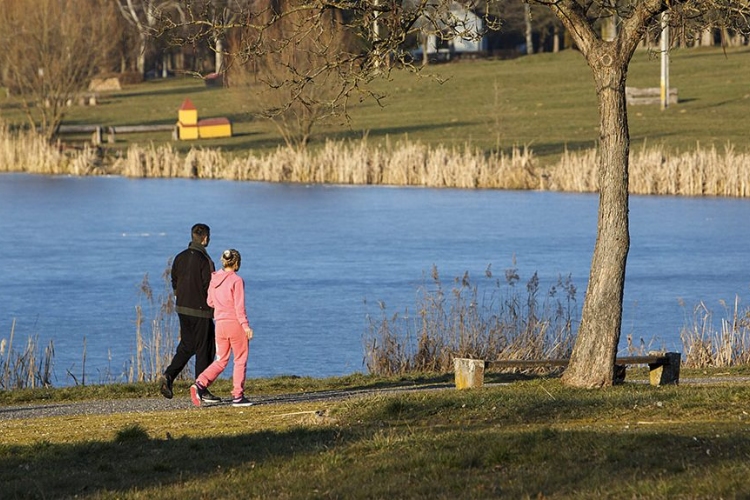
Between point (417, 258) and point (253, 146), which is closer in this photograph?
point (417, 258)

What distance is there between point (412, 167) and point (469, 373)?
29470 mm

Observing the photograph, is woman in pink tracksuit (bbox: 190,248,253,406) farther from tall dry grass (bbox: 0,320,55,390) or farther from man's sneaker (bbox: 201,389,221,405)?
tall dry grass (bbox: 0,320,55,390)

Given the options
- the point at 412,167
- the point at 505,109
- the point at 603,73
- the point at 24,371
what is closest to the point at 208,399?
the point at 24,371

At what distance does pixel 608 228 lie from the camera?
13.3m

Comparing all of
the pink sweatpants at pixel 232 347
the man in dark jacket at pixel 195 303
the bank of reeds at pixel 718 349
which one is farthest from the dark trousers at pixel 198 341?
the bank of reeds at pixel 718 349

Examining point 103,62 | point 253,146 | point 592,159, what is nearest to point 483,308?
point 592,159

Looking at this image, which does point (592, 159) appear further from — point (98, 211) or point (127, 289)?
point (127, 289)

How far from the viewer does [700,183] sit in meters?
37.9

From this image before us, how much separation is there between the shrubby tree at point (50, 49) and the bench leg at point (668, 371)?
140ft

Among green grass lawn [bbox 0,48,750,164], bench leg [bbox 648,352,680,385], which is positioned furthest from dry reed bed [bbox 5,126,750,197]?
bench leg [bbox 648,352,680,385]

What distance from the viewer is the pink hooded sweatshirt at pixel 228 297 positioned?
1327cm

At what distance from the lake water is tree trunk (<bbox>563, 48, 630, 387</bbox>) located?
5684mm

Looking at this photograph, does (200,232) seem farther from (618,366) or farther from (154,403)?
(618,366)

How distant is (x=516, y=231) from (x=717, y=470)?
25.3 metres
